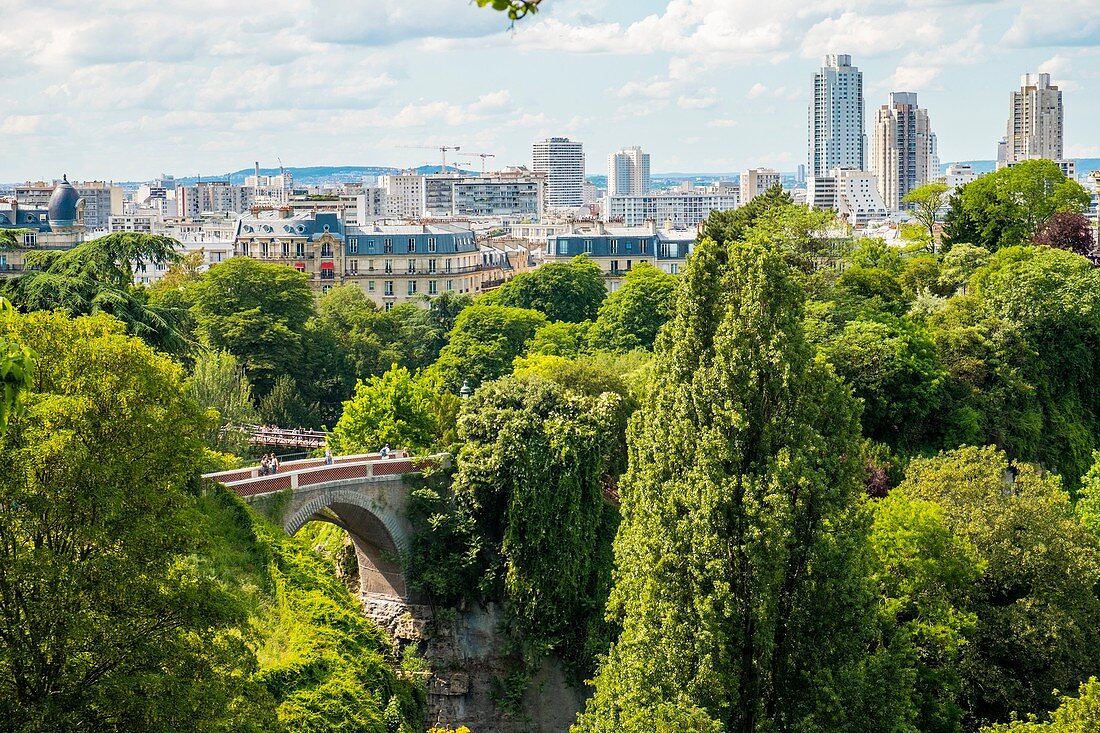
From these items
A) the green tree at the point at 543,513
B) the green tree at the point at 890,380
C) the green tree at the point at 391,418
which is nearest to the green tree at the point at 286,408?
the green tree at the point at 391,418

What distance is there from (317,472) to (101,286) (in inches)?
289

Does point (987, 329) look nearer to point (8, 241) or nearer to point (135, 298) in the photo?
point (135, 298)

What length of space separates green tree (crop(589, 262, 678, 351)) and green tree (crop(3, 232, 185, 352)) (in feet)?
97.3

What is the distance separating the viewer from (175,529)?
862 inches

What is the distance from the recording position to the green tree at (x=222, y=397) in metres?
47.2

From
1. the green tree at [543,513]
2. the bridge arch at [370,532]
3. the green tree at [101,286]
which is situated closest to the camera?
the green tree at [101,286]

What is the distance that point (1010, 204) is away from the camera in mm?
71562

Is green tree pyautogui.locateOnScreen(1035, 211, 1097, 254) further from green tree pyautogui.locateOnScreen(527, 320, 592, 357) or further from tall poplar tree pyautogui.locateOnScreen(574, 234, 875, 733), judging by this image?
tall poplar tree pyautogui.locateOnScreen(574, 234, 875, 733)

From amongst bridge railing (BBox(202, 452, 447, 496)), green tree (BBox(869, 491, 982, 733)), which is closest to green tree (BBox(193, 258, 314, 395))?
Result: bridge railing (BBox(202, 452, 447, 496))

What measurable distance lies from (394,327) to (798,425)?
2070 inches

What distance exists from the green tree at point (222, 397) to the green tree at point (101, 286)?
154 inches

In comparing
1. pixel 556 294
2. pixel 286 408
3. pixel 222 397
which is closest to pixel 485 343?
pixel 286 408

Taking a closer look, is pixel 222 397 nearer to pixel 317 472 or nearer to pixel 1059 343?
pixel 317 472

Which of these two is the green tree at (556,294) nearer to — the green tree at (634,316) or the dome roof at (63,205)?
the green tree at (634,316)
